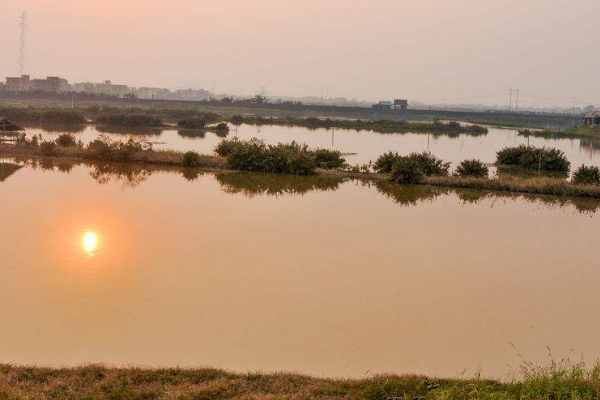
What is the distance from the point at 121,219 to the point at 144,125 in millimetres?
28062

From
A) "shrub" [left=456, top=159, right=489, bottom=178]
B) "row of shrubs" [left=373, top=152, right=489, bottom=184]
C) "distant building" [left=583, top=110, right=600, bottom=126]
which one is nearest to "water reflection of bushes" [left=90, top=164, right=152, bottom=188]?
"row of shrubs" [left=373, top=152, right=489, bottom=184]

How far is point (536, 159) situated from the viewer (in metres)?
21.9

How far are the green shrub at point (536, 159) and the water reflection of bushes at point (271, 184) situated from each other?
8297mm

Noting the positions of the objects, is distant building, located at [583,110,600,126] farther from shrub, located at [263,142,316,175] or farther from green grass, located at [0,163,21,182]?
green grass, located at [0,163,21,182]

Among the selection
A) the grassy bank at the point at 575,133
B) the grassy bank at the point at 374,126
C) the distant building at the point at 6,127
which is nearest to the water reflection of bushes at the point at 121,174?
the distant building at the point at 6,127

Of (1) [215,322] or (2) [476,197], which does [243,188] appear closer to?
(2) [476,197]

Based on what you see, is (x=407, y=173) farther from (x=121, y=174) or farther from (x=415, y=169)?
(x=121, y=174)

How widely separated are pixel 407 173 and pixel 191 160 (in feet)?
21.5

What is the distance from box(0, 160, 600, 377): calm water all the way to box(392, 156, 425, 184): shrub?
137 inches

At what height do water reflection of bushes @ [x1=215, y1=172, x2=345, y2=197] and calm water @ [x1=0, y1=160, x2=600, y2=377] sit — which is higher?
water reflection of bushes @ [x1=215, y1=172, x2=345, y2=197]

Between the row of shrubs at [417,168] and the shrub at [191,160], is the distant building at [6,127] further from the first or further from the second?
the row of shrubs at [417,168]

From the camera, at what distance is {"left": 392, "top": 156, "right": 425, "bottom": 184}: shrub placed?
1703cm

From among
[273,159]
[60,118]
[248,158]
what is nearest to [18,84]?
[60,118]

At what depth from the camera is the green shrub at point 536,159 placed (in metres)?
21.4
